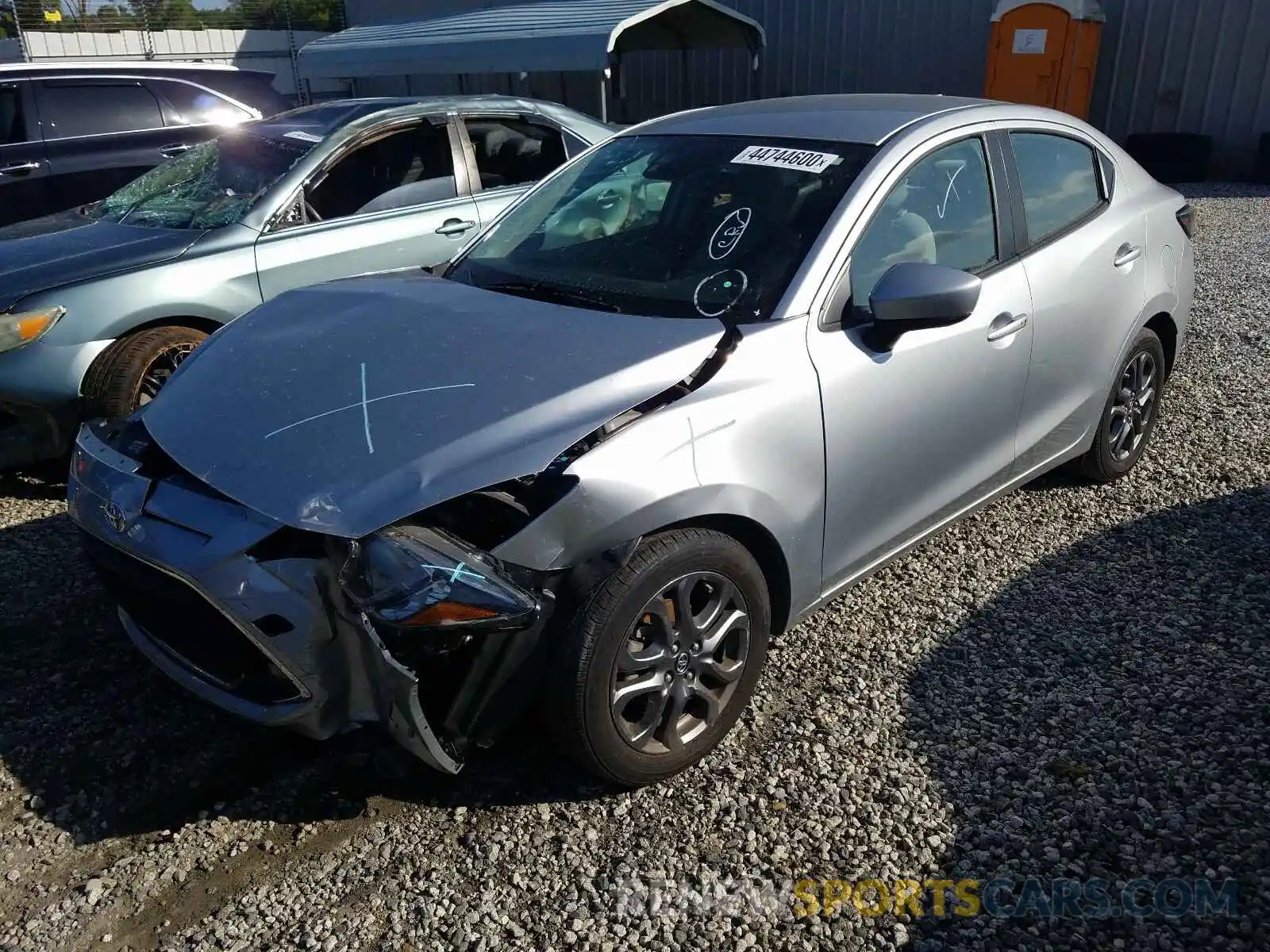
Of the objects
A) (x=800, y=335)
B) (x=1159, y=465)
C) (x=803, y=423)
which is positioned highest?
(x=800, y=335)

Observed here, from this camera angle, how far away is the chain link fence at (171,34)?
20.6 metres

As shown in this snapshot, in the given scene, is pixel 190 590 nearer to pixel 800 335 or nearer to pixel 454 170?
pixel 800 335

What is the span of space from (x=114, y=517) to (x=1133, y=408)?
Answer: 13.4ft

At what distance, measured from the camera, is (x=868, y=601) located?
140 inches

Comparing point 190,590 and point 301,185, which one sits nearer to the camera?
point 190,590

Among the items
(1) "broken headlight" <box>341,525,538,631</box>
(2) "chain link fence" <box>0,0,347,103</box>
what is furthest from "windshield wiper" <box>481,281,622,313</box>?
→ (2) "chain link fence" <box>0,0,347,103</box>

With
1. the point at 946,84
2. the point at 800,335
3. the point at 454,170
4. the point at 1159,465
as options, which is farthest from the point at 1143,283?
the point at 946,84

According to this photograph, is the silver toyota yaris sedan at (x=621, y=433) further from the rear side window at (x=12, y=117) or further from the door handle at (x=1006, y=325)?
the rear side window at (x=12, y=117)

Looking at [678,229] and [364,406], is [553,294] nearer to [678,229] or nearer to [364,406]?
[678,229]

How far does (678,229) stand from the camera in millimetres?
3154

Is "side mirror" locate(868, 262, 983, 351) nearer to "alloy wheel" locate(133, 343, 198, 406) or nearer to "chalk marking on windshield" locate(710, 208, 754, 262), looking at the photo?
"chalk marking on windshield" locate(710, 208, 754, 262)

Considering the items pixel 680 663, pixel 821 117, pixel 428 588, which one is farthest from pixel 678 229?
pixel 428 588

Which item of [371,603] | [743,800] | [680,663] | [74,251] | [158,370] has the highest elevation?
[74,251]

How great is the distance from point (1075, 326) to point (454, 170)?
3.49m
